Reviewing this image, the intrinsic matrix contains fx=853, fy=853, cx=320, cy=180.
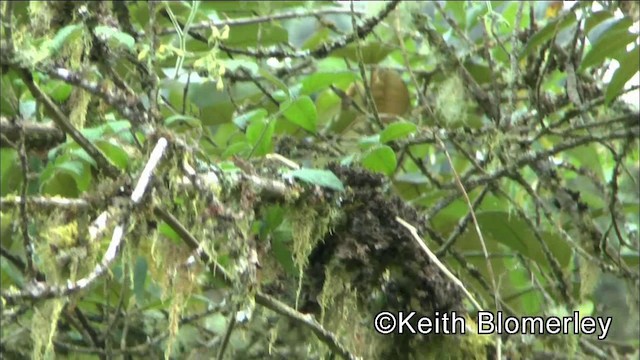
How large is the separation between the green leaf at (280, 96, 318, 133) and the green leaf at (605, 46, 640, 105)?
45 centimetres

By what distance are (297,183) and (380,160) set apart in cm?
14

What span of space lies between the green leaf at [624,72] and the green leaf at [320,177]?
1.70 feet

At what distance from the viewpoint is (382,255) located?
0.99m

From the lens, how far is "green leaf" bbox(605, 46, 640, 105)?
1.24 m

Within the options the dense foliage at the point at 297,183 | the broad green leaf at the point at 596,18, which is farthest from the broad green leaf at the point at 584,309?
the broad green leaf at the point at 596,18

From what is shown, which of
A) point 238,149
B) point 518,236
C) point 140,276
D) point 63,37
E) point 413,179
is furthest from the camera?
point 413,179

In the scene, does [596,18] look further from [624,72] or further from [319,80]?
[319,80]

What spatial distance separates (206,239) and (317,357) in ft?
1.28

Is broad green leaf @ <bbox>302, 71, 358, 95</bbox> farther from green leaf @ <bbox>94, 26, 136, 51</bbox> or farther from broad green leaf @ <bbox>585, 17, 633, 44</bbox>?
broad green leaf @ <bbox>585, 17, 633, 44</bbox>

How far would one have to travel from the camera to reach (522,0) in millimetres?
1435

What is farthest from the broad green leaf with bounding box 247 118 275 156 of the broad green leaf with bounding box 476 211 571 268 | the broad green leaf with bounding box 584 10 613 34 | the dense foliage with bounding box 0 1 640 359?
the broad green leaf with bounding box 584 10 613 34

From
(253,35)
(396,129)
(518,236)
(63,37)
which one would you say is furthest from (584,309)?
(63,37)

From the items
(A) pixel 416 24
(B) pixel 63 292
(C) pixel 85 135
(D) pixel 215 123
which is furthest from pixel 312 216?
(A) pixel 416 24

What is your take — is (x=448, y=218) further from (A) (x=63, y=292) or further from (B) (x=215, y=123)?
(A) (x=63, y=292)
